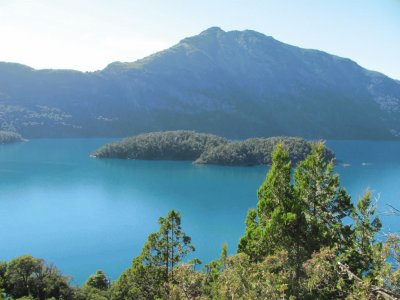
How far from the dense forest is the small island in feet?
405

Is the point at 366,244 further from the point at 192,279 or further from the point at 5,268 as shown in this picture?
the point at 5,268

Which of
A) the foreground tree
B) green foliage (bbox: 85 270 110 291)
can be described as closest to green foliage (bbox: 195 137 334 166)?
green foliage (bbox: 85 270 110 291)

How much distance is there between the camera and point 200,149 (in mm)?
167500

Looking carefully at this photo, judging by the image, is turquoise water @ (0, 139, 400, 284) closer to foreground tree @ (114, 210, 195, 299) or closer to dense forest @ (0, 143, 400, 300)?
dense forest @ (0, 143, 400, 300)

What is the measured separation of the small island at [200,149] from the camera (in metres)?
153

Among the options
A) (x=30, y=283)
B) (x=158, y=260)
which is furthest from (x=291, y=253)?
(x=30, y=283)

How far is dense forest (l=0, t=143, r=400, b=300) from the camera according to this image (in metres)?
12.0

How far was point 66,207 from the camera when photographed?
85.4 metres

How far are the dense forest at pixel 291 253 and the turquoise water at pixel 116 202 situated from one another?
13854mm

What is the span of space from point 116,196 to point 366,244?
82390 millimetres

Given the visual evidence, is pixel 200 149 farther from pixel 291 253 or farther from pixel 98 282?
pixel 291 253

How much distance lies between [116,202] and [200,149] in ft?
263

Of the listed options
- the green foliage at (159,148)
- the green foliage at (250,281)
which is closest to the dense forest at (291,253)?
the green foliage at (250,281)

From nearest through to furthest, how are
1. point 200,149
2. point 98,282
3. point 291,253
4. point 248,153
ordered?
point 291,253 → point 98,282 → point 248,153 → point 200,149
